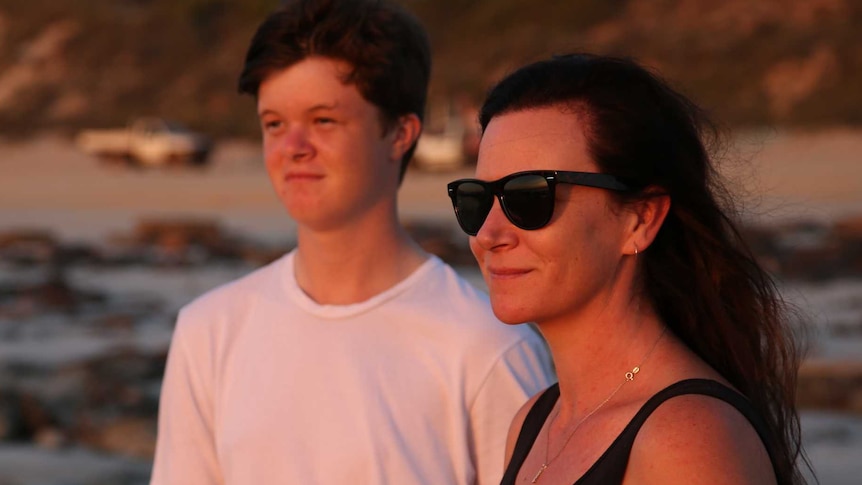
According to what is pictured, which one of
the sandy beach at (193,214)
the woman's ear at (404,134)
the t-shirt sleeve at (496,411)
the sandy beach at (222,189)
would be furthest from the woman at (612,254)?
the sandy beach at (222,189)

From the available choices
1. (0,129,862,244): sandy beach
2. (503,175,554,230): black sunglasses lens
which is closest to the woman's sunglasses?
(503,175,554,230): black sunglasses lens

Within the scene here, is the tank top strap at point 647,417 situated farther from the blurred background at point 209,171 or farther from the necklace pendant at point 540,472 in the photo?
the blurred background at point 209,171

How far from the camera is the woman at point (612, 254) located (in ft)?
7.22

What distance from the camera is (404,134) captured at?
3.35 meters

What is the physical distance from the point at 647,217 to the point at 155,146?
26620mm

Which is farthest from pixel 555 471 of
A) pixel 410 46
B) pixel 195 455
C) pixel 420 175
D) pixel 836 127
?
pixel 836 127

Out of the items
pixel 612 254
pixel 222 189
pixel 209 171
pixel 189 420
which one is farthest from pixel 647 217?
pixel 209 171

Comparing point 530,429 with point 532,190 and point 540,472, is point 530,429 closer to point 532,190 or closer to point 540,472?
point 540,472

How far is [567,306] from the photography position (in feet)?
7.30

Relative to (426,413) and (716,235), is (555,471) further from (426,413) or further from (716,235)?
(426,413)

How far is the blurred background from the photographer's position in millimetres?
8727

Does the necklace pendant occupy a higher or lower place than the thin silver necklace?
lower

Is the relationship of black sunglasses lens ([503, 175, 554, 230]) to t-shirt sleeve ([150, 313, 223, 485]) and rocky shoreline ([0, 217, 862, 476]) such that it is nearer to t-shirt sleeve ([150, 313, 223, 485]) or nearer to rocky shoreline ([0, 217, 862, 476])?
t-shirt sleeve ([150, 313, 223, 485])

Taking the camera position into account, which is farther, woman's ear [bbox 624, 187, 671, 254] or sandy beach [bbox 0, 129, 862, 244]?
sandy beach [bbox 0, 129, 862, 244]
